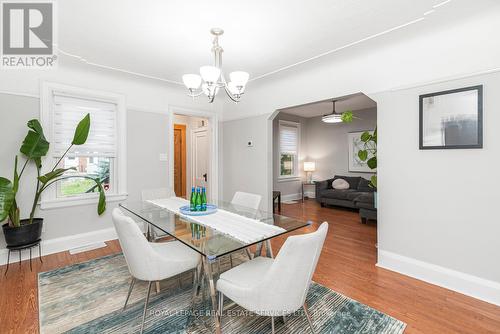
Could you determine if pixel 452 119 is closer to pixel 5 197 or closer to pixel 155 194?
pixel 155 194

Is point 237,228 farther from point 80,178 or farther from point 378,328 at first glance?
point 80,178

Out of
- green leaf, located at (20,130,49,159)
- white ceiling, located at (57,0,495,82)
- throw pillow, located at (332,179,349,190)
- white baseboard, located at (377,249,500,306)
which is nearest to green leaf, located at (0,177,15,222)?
green leaf, located at (20,130,49,159)

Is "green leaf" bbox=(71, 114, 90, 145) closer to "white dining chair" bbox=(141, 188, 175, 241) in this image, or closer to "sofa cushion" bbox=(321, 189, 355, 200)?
"white dining chair" bbox=(141, 188, 175, 241)

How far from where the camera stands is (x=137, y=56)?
9.36 feet

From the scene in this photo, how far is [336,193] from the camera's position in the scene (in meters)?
5.75

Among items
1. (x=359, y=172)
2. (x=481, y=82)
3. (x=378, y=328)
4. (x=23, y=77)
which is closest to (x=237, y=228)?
(x=378, y=328)

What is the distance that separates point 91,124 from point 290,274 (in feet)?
11.8

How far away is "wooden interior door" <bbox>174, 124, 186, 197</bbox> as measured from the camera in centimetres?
601

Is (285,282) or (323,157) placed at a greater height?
(323,157)

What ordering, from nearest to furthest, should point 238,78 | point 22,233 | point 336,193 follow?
point 238,78 < point 22,233 < point 336,193

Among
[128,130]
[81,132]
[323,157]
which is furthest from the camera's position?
[323,157]

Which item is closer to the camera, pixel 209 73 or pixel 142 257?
pixel 142 257

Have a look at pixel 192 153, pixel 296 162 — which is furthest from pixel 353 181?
pixel 192 153

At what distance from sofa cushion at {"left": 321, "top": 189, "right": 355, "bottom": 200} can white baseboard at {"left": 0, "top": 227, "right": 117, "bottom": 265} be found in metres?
4.78
